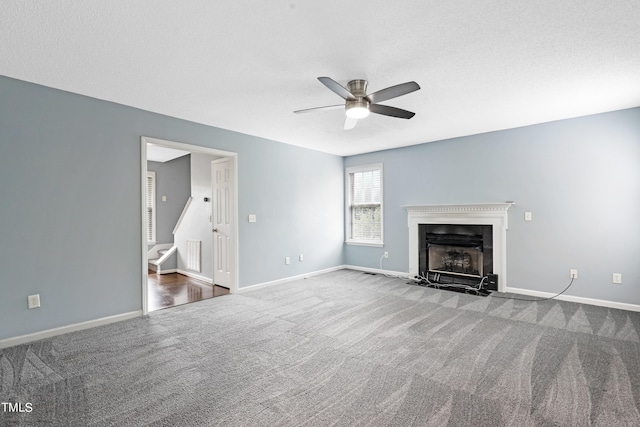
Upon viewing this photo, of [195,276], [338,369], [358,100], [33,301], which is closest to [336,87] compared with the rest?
[358,100]

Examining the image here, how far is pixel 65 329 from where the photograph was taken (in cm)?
315

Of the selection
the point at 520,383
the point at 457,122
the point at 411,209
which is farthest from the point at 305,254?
the point at 520,383

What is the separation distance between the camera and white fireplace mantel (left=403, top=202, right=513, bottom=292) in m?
4.72

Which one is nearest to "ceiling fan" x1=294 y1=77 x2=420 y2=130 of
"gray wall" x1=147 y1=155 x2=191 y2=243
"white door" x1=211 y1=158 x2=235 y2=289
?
"white door" x1=211 y1=158 x2=235 y2=289

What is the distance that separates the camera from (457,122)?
433 cm

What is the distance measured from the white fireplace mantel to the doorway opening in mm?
3193

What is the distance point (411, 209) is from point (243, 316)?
140 inches

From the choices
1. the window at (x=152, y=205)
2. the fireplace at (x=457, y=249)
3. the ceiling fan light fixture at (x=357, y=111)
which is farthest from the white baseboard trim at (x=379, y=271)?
A: the window at (x=152, y=205)

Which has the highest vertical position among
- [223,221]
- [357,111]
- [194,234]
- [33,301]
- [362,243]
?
[357,111]

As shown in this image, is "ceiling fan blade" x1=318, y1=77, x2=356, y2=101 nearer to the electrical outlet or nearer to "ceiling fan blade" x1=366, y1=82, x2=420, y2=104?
"ceiling fan blade" x1=366, y1=82, x2=420, y2=104

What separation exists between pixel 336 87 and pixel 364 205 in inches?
163

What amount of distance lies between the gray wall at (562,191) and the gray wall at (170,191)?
5.38 m

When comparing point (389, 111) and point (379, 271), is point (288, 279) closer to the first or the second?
point (379, 271)

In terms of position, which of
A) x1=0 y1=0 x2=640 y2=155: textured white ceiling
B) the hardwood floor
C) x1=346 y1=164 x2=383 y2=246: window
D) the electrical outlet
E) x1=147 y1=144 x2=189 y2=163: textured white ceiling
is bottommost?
the hardwood floor
